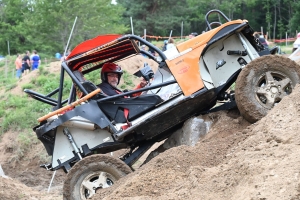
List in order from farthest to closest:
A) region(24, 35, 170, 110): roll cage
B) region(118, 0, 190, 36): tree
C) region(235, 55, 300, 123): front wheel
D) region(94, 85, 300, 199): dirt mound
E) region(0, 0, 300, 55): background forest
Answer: region(118, 0, 190, 36): tree < region(0, 0, 300, 55): background forest < region(24, 35, 170, 110): roll cage < region(235, 55, 300, 123): front wheel < region(94, 85, 300, 199): dirt mound

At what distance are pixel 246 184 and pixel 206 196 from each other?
40 centimetres

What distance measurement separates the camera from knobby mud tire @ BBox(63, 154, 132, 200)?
22.7 ft

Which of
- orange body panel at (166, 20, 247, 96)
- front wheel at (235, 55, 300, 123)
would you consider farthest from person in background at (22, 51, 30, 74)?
front wheel at (235, 55, 300, 123)

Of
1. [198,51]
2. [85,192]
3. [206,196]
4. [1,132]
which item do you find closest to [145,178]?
[206,196]

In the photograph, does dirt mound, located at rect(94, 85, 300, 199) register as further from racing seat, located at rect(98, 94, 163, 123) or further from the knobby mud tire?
racing seat, located at rect(98, 94, 163, 123)

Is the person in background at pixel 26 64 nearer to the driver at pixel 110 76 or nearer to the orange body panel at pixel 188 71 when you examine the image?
the driver at pixel 110 76

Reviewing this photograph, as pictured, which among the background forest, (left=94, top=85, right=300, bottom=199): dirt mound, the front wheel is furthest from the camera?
the background forest

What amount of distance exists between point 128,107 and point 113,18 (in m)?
29.3

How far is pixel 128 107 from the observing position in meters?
7.50

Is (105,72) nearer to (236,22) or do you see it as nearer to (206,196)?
(236,22)

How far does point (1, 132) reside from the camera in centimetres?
1595

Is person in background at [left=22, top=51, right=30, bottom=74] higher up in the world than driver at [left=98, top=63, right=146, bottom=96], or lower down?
higher up

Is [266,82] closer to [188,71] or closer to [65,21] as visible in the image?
[188,71]

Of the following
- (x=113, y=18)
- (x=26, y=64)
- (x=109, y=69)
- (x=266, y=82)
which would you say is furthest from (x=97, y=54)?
(x=113, y=18)
